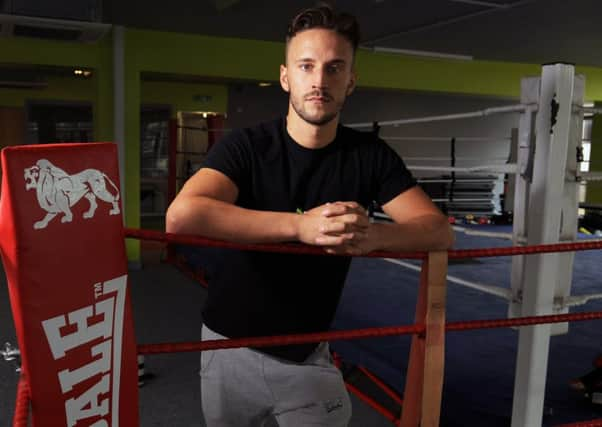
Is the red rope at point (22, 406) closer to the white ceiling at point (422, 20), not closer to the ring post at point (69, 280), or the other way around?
the ring post at point (69, 280)

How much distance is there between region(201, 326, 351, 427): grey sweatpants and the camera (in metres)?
1.29

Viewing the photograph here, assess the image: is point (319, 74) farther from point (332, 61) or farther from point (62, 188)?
point (62, 188)

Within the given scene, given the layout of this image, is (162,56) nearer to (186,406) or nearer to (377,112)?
(186,406)

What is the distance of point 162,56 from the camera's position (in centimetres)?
618

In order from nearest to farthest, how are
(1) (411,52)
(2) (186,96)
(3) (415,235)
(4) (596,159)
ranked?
1. (3) (415,235)
2. (1) (411,52)
3. (4) (596,159)
4. (2) (186,96)

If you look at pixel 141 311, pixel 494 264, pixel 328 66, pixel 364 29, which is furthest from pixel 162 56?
pixel 328 66

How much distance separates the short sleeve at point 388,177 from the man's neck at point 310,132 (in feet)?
0.41

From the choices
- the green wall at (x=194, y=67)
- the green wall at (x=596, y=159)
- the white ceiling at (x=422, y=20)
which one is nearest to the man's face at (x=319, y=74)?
the white ceiling at (x=422, y=20)

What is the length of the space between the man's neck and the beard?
0.02 meters

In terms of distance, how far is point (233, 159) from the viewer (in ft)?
4.16

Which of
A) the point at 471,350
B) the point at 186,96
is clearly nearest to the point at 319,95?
the point at 471,350

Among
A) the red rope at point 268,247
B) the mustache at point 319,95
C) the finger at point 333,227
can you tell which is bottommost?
the red rope at point 268,247

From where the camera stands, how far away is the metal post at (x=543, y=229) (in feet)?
6.06

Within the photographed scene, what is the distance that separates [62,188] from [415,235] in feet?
2.18
